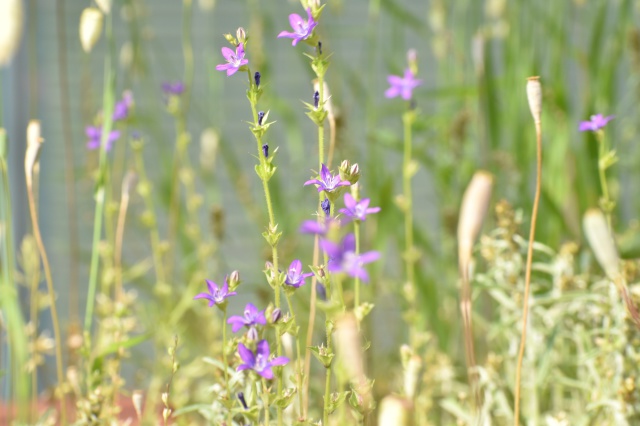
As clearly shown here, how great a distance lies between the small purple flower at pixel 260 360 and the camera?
1.97 ft

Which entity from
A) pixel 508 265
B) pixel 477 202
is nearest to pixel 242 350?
pixel 477 202

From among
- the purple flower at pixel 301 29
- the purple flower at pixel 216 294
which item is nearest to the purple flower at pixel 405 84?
the purple flower at pixel 301 29

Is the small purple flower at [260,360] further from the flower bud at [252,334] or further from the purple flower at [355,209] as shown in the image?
the purple flower at [355,209]

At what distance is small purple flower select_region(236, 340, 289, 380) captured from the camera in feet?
1.97

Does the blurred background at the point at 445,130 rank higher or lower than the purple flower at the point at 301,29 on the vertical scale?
higher

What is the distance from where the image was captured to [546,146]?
1465mm

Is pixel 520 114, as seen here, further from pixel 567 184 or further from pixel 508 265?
pixel 508 265

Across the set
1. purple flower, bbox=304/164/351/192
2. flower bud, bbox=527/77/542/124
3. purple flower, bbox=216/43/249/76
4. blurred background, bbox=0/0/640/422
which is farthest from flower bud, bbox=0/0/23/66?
flower bud, bbox=527/77/542/124

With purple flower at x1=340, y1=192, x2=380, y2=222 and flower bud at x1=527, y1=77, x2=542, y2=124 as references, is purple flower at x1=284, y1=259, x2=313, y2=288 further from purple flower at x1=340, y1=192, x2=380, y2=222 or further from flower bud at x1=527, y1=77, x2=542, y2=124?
flower bud at x1=527, y1=77, x2=542, y2=124

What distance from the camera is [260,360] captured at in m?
Result: 0.62

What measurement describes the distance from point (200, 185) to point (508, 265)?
6.42 ft

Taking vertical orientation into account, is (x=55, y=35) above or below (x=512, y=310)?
above

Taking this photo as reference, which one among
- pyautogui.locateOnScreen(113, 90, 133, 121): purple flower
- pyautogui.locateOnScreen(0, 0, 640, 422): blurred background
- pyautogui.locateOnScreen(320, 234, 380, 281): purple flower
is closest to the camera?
pyautogui.locateOnScreen(320, 234, 380, 281): purple flower

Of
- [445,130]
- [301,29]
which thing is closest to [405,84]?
[301,29]
